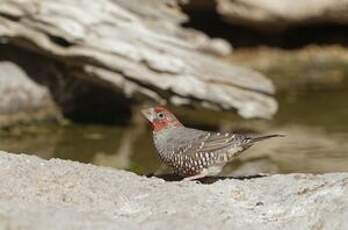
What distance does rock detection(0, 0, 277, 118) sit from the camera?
8.42 meters

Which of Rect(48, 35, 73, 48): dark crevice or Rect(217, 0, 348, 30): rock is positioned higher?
Rect(217, 0, 348, 30): rock

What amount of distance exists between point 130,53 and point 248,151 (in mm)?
1357

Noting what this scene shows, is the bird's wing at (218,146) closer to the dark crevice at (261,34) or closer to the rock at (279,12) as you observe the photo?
the rock at (279,12)

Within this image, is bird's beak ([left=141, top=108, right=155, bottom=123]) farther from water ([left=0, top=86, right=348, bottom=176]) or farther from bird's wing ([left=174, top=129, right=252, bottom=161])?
water ([left=0, top=86, right=348, bottom=176])

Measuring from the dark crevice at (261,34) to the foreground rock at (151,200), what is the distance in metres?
6.36

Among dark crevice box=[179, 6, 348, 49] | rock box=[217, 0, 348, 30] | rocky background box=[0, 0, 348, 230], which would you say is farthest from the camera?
dark crevice box=[179, 6, 348, 49]

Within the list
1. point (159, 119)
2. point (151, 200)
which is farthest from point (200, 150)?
point (151, 200)

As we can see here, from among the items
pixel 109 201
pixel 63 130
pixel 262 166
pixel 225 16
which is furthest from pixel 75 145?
pixel 109 201

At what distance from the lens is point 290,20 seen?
35.8 ft

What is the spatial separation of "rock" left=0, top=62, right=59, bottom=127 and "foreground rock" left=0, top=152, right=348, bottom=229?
3.71 m

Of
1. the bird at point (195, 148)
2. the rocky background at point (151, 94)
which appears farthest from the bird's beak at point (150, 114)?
the rocky background at point (151, 94)

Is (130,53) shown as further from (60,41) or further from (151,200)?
(151,200)

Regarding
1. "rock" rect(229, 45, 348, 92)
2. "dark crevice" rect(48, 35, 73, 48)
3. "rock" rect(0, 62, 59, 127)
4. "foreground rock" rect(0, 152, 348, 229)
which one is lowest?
"rock" rect(0, 62, 59, 127)

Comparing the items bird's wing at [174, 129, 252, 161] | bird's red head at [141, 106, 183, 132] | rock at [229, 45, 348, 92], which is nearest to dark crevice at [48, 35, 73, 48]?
bird's red head at [141, 106, 183, 132]
